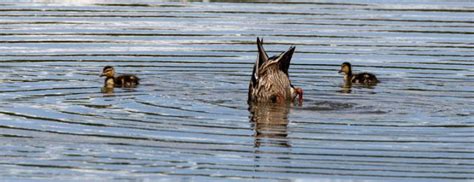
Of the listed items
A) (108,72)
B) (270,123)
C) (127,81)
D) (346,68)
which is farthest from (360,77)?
(270,123)

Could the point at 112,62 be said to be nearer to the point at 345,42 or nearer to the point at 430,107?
the point at 345,42

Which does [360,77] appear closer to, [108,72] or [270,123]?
[108,72]

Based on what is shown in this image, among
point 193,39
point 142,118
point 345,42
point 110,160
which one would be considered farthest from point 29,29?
point 110,160

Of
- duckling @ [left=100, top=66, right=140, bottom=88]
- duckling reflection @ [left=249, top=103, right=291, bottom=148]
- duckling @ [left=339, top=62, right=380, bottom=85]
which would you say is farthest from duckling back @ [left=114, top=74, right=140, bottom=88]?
duckling @ [left=339, top=62, right=380, bottom=85]

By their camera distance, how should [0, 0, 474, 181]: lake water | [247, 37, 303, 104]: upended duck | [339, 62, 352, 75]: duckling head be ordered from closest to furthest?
1. [0, 0, 474, 181]: lake water
2. [247, 37, 303, 104]: upended duck
3. [339, 62, 352, 75]: duckling head

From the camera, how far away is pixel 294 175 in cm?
1185

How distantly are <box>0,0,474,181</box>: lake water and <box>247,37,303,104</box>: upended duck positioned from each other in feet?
0.60

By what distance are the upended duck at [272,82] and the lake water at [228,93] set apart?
0.18 meters

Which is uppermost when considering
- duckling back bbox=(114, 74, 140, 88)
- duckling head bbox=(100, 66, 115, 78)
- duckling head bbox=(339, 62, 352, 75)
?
duckling head bbox=(339, 62, 352, 75)

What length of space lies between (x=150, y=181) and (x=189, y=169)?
538mm

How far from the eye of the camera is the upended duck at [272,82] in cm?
1625

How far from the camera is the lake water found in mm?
12352

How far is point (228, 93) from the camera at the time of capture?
55.1 feet

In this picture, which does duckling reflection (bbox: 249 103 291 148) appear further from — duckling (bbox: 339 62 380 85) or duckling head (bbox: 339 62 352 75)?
duckling head (bbox: 339 62 352 75)
